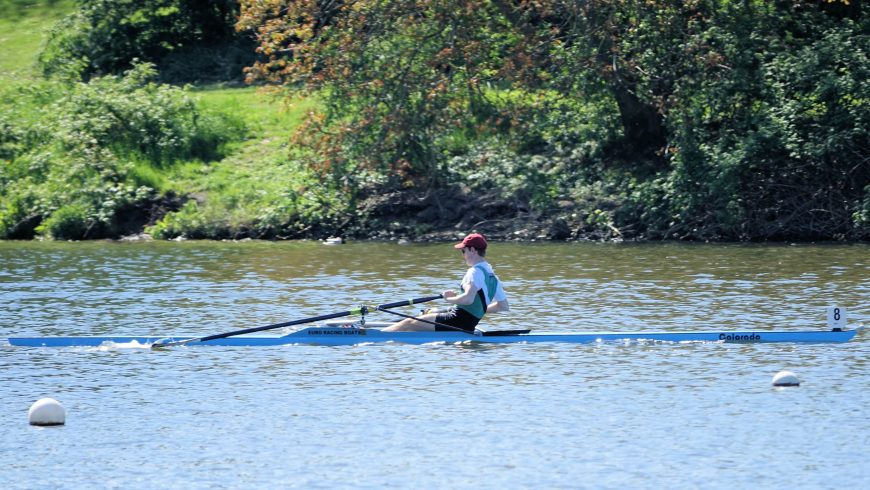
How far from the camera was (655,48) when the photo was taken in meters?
29.9

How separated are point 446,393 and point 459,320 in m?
3.10

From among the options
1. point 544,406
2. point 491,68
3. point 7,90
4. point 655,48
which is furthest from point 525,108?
point 544,406

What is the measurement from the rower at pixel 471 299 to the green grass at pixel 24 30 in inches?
1110

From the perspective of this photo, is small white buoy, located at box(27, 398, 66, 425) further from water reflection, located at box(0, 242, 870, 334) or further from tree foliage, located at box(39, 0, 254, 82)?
tree foliage, located at box(39, 0, 254, 82)

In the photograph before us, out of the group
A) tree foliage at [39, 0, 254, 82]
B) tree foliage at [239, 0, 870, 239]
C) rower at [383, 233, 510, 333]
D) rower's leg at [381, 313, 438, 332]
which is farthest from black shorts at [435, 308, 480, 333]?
tree foliage at [39, 0, 254, 82]

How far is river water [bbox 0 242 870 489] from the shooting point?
1080 cm

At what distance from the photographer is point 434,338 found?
16734mm

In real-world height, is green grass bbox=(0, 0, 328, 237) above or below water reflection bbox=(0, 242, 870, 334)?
above

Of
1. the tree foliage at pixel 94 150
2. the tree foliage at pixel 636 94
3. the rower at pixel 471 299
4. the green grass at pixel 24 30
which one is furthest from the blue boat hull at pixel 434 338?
the green grass at pixel 24 30

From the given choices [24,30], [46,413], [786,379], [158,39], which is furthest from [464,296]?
[24,30]

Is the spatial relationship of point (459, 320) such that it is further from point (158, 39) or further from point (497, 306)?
point (158, 39)

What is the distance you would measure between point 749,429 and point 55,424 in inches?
246

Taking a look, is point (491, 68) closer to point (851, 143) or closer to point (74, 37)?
point (851, 143)

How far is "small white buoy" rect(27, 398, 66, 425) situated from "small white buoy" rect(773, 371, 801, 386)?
22.8 feet
